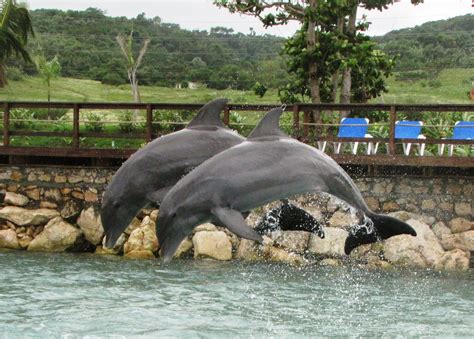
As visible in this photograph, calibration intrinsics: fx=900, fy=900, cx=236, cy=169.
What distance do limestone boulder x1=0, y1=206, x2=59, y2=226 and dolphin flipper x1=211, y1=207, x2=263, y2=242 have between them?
13.9 m

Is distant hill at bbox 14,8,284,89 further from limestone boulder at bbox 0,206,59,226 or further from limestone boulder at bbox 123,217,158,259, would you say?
limestone boulder at bbox 123,217,158,259

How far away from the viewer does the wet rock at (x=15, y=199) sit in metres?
18.3

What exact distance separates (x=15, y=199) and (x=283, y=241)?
18.6 feet

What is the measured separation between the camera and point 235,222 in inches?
174

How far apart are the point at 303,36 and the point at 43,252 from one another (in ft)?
23.3

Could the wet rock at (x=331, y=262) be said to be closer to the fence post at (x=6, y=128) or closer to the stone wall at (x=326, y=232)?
the stone wall at (x=326, y=232)

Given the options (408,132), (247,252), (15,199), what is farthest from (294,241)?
(15,199)

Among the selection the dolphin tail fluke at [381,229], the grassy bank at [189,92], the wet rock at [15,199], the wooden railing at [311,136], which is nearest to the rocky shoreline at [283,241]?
the wet rock at [15,199]

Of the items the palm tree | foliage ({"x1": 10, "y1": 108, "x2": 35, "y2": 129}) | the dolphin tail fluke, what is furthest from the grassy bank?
the dolphin tail fluke

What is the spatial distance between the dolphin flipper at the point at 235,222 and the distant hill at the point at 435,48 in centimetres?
5030

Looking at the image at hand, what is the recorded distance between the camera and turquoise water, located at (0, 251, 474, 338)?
11.6 meters

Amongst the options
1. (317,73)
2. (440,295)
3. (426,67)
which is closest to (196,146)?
(440,295)

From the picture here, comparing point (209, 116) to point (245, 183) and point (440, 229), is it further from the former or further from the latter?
point (440, 229)

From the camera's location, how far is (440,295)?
14.0 metres
